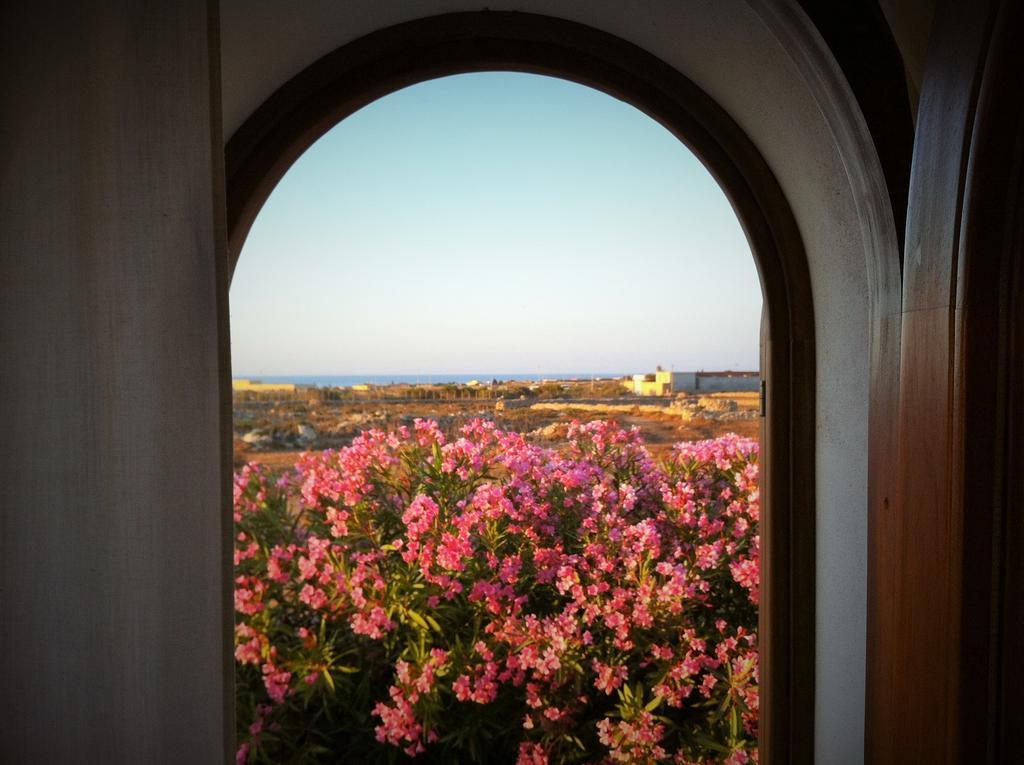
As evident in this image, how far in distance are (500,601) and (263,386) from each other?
44.3 inches

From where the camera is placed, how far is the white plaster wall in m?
1.27

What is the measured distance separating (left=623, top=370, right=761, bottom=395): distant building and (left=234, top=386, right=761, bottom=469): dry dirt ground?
27 mm

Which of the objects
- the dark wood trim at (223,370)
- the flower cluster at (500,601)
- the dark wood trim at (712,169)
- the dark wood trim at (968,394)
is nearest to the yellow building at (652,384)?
the flower cluster at (500,601)

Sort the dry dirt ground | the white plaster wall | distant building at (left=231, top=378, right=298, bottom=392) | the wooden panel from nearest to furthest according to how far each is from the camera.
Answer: the wooden panel → the white plaster wall → the dry dirt ground → distant building at (left=231, top=378, right=298, bottom=392)

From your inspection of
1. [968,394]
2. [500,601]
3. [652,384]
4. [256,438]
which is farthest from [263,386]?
[968,394]

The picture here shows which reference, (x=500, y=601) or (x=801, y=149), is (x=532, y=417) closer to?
(x=500, y=601)

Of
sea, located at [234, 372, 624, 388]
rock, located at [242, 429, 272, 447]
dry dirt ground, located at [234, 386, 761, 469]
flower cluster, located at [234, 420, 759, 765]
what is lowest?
flower cluster, located at [234, 420, 759, 765]

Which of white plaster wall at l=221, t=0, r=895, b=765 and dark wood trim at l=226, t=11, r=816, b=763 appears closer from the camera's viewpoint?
white plaster wall at l=221, t=0, r=895, b=765

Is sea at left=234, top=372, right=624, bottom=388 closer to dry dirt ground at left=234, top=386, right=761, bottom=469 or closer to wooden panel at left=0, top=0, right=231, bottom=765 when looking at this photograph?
dry dirt ground at left=234, top=386, right=761, bottom=469

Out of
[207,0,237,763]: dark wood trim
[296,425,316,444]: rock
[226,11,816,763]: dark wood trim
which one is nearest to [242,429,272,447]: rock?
[296,425,316,444]: rock

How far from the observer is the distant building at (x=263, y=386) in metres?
2.51

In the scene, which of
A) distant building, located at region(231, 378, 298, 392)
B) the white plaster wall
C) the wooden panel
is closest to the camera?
the wooden panel

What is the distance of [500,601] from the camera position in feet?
7.29

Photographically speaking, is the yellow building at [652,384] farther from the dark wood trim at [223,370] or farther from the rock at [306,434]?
the dark wood trim at [223,370]
